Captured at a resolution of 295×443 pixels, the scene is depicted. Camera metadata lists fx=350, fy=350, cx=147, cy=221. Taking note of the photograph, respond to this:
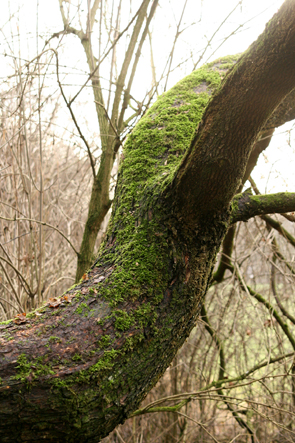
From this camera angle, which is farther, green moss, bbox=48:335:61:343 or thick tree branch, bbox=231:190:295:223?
thick tree branch, bbox=231:190:295:223

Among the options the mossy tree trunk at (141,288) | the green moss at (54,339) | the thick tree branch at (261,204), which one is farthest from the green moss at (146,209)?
the thick tree branch at (261,204)

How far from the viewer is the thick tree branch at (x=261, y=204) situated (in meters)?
1.43

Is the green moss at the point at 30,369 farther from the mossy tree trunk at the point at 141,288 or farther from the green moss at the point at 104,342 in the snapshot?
the green moss at the point at 104,342

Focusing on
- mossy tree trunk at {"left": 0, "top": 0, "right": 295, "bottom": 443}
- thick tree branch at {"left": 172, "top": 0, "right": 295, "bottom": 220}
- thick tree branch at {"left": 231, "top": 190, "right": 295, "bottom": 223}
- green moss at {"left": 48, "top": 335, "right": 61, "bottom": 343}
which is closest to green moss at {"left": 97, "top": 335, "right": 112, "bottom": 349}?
mossy tree trunk at {"left": 0, "top": 0, "right": 295, "bottom": 443}

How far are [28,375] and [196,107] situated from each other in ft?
4.38

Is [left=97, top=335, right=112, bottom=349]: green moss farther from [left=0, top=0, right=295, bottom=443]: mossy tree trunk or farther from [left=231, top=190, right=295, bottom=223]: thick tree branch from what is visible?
[left=231, top=190, right=295, bottom=223]: thick tree branch

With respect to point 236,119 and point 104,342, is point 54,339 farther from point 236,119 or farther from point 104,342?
point 236,119

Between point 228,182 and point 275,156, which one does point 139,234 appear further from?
point 275,156

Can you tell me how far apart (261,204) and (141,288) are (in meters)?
0.65

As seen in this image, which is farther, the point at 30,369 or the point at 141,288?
the point at 141,288

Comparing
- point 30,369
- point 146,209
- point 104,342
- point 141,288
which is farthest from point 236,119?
point 30,369

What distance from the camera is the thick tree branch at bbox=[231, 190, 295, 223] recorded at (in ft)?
4.70

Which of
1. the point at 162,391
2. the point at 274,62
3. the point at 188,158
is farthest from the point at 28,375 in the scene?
the point at 162,391

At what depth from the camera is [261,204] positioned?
1.45 meters
